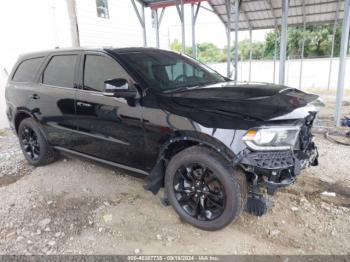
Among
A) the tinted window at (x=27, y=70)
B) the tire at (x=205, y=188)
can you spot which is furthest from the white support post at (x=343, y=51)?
the tinted window at (x=27, y=70)

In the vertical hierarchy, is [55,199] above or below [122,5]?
below

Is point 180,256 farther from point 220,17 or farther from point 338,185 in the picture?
point 220,17

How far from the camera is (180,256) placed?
2502mm

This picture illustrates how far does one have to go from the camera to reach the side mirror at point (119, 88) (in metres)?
2.83

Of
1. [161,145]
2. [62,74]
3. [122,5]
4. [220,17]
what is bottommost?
[161,145]

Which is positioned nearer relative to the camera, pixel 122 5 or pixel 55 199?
pixel 55 199

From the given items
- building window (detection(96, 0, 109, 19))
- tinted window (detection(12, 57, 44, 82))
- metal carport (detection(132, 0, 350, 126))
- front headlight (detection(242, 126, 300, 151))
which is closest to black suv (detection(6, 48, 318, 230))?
front headlight (detection(242, 126, 300, 151))

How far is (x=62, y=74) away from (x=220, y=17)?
797 centimetres

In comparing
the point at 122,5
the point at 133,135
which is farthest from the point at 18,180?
the point at 122,5

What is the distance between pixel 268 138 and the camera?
7.79 feet

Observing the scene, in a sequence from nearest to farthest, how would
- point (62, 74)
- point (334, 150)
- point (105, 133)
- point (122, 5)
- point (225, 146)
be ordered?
Result: point (225, 146) → point (105, 133) → point (62, 74) → point (334, 150) → point (122, 5)

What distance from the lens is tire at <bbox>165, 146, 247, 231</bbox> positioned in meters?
2.51

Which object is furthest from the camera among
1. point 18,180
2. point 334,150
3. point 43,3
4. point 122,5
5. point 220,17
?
point 122,5

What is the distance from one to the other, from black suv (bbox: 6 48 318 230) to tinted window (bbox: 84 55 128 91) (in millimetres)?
12
